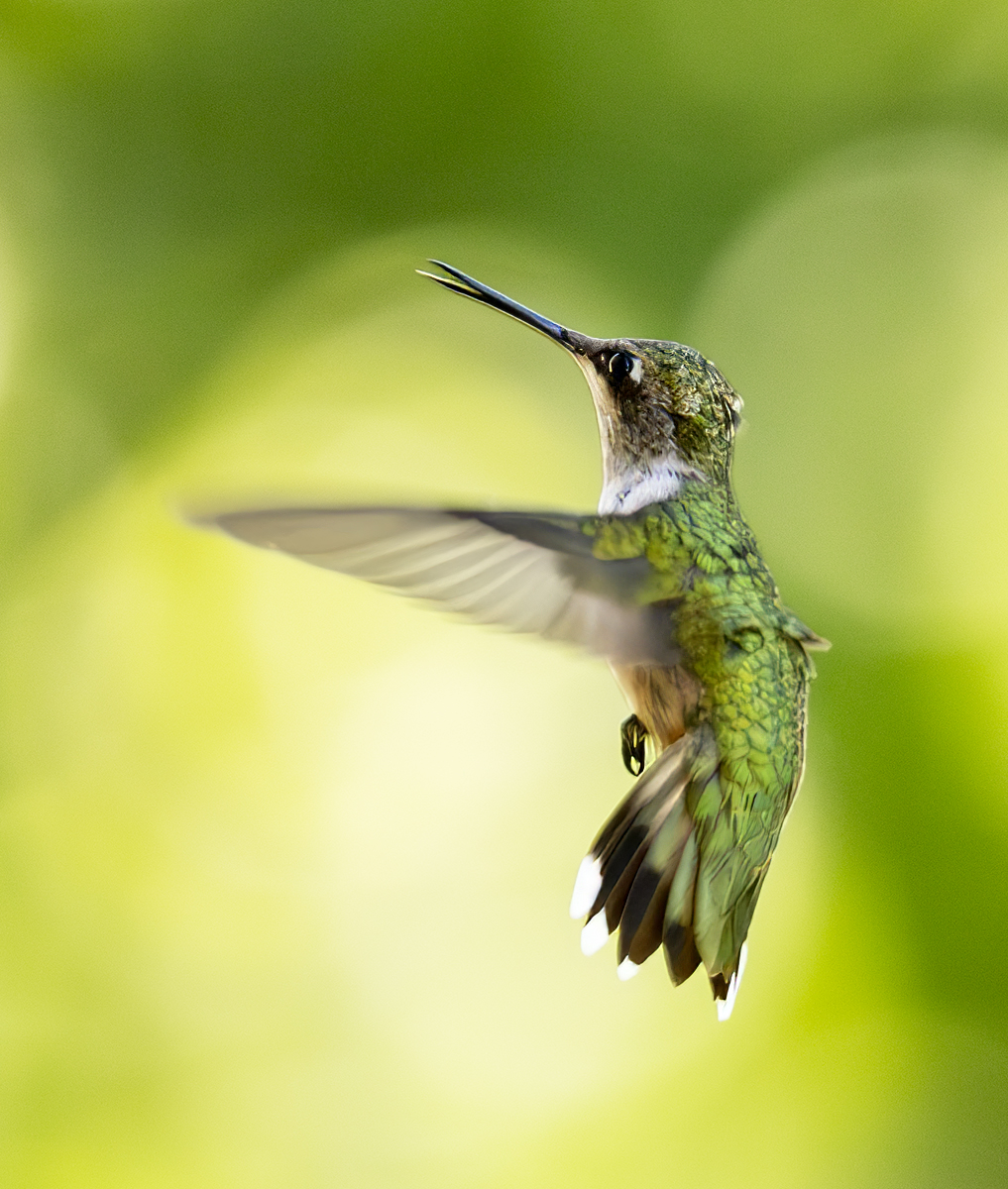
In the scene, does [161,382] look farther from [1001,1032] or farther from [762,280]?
[1001,1032]

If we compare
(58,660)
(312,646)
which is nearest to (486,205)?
(312,646)

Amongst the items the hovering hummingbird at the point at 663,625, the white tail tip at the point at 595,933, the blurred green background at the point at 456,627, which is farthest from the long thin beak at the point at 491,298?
the blurred green background at the point at 456,627

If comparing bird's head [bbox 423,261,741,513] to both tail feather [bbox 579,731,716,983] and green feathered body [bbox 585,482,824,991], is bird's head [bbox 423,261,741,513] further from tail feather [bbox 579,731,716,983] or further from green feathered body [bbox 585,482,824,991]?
tail feather [bbox 579,731,716,983]

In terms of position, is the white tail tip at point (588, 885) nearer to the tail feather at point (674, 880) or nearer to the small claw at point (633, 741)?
the tail feather at point (674, 880)

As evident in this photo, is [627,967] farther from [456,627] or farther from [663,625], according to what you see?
[456,627]

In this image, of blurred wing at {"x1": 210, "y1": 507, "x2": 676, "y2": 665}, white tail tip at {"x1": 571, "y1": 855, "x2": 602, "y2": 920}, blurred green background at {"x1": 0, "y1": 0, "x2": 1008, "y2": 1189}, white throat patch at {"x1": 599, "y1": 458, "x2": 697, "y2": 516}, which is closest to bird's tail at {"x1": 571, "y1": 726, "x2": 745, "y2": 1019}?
white tail tip at {"x1": 571, "y1": 855, "x2": 602, "y2": 920}

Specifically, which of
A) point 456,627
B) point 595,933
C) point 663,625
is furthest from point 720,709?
point 456,627

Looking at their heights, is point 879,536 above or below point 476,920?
above
